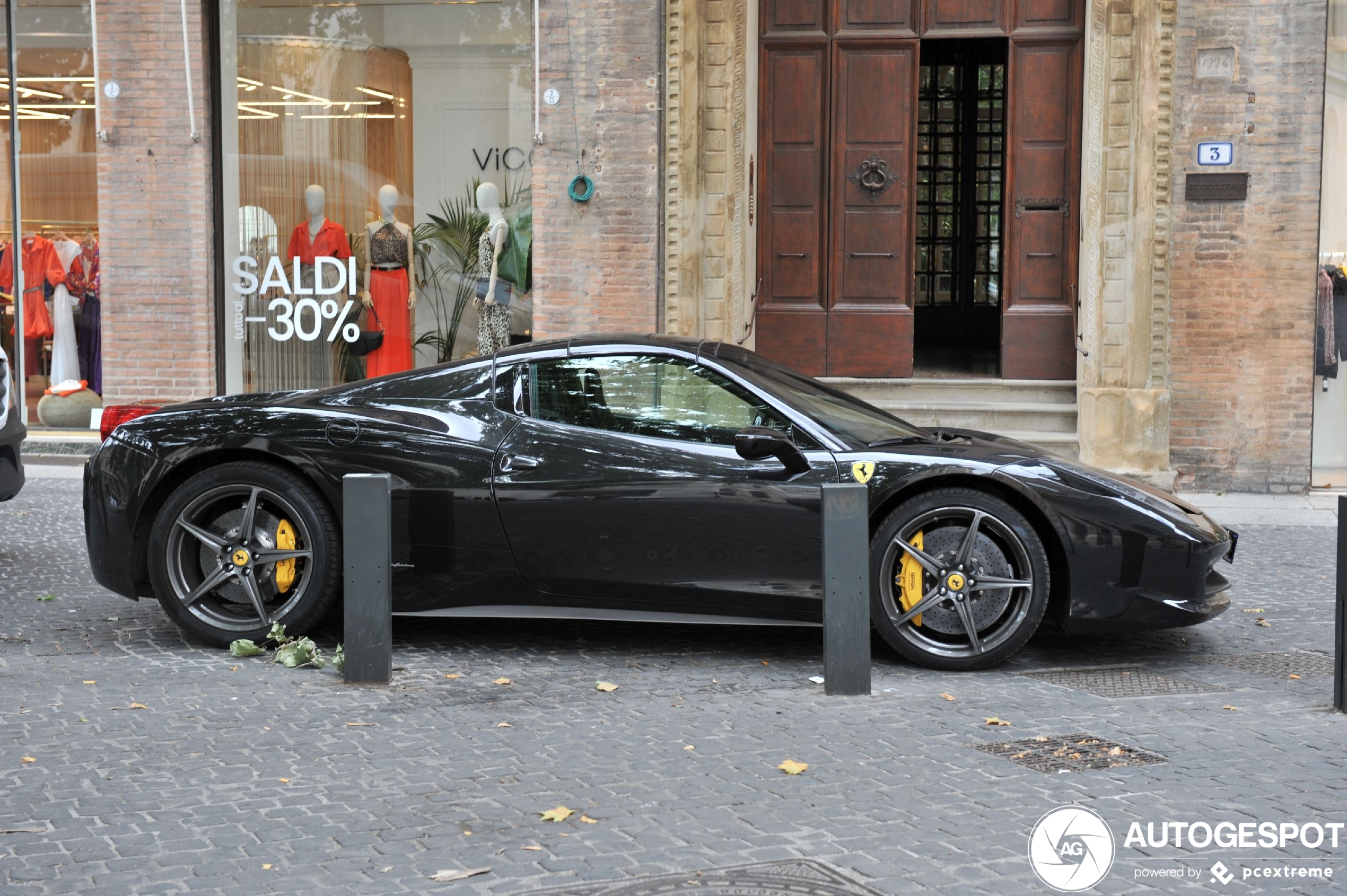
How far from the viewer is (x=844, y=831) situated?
12.8 ft

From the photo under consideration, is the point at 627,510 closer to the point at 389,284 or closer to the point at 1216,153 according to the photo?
the point at 1216,153

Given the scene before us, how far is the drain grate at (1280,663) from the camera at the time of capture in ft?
19.5

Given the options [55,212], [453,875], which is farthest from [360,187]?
[453,875]

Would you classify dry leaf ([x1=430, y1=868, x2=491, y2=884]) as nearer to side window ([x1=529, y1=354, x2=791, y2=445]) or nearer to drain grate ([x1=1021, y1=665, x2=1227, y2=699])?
side window ([x1=529, y1=354, x2=791, y2=445])

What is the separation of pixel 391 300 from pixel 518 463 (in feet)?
25.3

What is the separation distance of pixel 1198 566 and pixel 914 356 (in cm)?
1074

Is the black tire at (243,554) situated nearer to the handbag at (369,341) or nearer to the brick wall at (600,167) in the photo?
the brick wall at (600,167)

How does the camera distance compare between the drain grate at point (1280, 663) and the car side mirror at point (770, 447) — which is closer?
the car side mirror at point (770, 447)

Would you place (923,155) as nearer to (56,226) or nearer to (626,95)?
(626,95)

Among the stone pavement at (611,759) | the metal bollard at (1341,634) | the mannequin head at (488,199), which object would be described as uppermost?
the mannequin head at (488,199)

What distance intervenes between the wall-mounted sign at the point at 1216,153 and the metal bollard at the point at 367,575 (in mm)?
8490

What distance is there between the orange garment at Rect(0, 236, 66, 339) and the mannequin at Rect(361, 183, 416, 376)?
9.83 ft

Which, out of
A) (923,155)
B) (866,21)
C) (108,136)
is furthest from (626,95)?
(923,155)

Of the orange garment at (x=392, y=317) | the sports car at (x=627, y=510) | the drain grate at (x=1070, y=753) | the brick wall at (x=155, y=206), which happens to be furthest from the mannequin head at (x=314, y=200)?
the drain grate at (x=1070, y=753)
